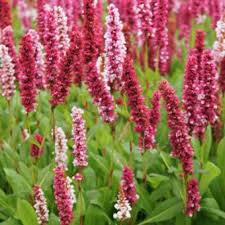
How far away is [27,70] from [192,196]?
1.42 m

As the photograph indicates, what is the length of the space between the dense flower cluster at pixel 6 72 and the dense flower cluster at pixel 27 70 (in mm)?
236

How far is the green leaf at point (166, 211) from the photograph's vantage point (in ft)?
13.7

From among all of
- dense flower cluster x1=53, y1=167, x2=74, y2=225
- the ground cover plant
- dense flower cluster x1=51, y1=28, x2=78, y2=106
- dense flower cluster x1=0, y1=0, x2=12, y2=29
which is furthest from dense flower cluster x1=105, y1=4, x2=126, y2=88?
dense flower cluster x1=0, y1=0, x2=12, y2=29

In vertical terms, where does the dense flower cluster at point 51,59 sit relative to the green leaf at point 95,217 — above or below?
above

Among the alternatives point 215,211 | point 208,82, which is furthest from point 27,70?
point 215,211

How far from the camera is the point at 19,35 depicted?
11164 millimetres

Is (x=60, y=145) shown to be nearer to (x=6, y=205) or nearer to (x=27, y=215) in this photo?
(x=27, y=215)

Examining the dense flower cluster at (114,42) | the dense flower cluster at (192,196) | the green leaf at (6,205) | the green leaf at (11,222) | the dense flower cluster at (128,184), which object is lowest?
the green leaf at (11,222)

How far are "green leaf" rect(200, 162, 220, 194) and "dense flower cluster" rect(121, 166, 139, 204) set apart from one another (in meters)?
0.85

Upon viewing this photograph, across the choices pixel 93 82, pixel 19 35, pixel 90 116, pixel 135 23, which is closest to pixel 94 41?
pixel 93 82

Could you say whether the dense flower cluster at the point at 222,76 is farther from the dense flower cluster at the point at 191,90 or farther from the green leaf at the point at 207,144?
the dense flower cluster at the point at 191,90

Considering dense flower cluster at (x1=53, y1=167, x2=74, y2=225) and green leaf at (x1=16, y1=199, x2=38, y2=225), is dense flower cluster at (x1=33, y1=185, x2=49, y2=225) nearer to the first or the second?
dense flower cluster at (x1=53, y1=167, x2=74, y2=225)

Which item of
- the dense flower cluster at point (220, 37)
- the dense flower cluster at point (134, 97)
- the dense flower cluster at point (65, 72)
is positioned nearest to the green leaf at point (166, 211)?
the dense flower cluster at point (134, 97)

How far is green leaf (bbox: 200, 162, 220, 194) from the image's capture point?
13.8ft
